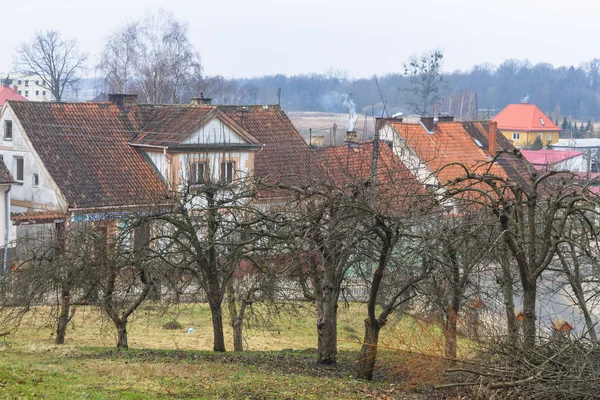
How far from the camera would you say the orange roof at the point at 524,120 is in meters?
99.6

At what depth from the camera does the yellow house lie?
3907 inches

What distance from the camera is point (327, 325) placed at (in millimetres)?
15906

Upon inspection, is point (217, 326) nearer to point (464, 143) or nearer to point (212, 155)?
point (212, 155)

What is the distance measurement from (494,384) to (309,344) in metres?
13.1

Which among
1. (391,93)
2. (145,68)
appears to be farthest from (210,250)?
(391,93)

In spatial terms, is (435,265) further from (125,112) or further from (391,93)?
(391,93)

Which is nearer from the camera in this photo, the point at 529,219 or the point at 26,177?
the point at 529,219

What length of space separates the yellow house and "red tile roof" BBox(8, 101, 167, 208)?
2774 inches

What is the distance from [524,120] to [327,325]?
89215 mm

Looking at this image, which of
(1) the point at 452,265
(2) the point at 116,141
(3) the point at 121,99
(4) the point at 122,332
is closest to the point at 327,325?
(1) the point at 452,265

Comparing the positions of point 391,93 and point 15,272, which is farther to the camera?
point 391,93

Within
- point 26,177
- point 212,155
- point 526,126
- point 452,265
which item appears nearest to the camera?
point 452,265

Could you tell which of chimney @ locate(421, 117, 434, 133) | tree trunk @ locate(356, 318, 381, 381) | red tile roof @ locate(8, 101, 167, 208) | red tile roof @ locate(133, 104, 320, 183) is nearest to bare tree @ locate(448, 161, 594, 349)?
tree trunk @ locate(356, 318, 381, 381)

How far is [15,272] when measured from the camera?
1866 cm
